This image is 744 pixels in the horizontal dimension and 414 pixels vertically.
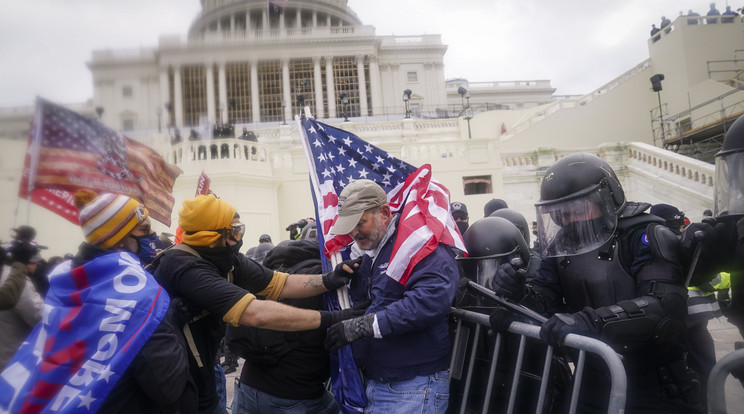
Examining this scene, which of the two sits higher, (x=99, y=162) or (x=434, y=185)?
(x=99, y=162)

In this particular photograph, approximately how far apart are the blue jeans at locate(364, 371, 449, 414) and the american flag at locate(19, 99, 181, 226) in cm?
254

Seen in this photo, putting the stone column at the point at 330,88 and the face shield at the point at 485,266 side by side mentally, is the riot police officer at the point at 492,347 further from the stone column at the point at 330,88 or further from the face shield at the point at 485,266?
the stone column at the point at 330,88

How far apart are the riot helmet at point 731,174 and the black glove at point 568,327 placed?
91 centimetres

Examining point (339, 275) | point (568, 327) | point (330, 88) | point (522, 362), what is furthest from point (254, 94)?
point (568, 327)

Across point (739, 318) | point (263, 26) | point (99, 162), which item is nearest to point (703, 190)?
point (739, 318)

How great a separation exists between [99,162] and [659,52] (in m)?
27.9

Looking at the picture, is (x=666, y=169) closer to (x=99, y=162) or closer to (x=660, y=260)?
(x=660, y=260)

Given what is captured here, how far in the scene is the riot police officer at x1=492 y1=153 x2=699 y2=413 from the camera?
2049 millimetres

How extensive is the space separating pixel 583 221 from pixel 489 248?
2.87 ft

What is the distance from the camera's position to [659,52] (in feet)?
78.8

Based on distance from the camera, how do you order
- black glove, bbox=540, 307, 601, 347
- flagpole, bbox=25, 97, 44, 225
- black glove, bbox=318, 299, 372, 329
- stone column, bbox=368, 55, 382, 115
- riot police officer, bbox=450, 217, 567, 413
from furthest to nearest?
stone column, bbox=368, 55, 382, 115, flagpole, bbox=25, 97, 44, 225, riot police officer, bbox=450, 217, 567, 413, black glove, bbox=318, 299, 372, 329, black glove, bbox=540, 307, 601, 347

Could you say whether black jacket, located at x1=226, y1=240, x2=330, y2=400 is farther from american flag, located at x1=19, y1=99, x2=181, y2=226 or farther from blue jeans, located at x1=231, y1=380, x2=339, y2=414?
american flag, located at x1=19, y1=99, x2=181, y2=226

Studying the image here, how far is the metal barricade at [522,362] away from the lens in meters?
1.77

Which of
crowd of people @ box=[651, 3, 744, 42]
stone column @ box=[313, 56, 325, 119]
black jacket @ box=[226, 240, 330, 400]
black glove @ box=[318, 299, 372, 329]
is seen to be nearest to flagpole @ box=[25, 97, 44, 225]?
black jacket @ box=[226, 240, 330, 400]
